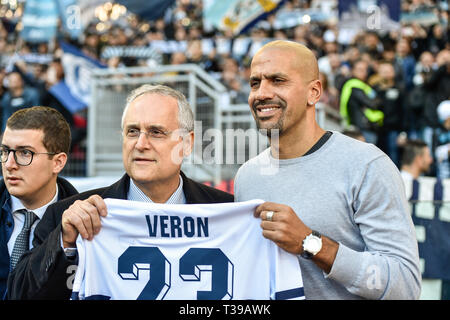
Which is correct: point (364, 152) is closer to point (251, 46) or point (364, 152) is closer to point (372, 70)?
point (372, 70)

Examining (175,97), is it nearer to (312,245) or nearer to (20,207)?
(20,207)

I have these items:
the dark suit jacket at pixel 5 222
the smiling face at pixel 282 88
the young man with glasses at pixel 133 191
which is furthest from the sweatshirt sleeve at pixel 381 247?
the dark suit jacket at pixel 5 222

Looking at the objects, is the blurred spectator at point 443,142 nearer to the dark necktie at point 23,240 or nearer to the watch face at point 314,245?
the watch face at point 314,245

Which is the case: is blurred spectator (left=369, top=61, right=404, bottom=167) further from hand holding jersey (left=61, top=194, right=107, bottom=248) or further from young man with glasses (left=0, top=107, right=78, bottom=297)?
hand holding jersey (left=61, top=194, right=107, bottom=248)

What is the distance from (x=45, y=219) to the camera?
3057mm

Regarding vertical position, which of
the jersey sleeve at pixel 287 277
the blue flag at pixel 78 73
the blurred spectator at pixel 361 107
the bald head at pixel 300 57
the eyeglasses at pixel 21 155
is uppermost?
the blue flag at pixel 78 73

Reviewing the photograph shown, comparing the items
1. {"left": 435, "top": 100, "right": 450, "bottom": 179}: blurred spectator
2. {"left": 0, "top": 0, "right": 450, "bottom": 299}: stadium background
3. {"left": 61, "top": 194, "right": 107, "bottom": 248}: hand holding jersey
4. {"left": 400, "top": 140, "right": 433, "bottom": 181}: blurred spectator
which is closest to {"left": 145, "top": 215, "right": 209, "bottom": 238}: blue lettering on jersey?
{"left": 61, "top": 194, "right": 107, "bottom": 248}: hand holding jersey

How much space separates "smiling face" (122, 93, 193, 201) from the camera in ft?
10.1

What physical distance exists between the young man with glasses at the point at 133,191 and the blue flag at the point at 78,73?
6132 millimetres

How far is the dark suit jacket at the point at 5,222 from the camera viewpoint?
126 inches

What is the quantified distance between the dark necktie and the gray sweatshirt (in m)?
1.34

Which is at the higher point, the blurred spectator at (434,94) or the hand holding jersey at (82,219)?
the blurred spectator at (434,94)

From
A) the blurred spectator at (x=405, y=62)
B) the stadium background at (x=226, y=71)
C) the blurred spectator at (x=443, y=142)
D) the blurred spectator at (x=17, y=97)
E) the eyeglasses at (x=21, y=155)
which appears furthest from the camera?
the blurred spectator at (x=405, y=62)
